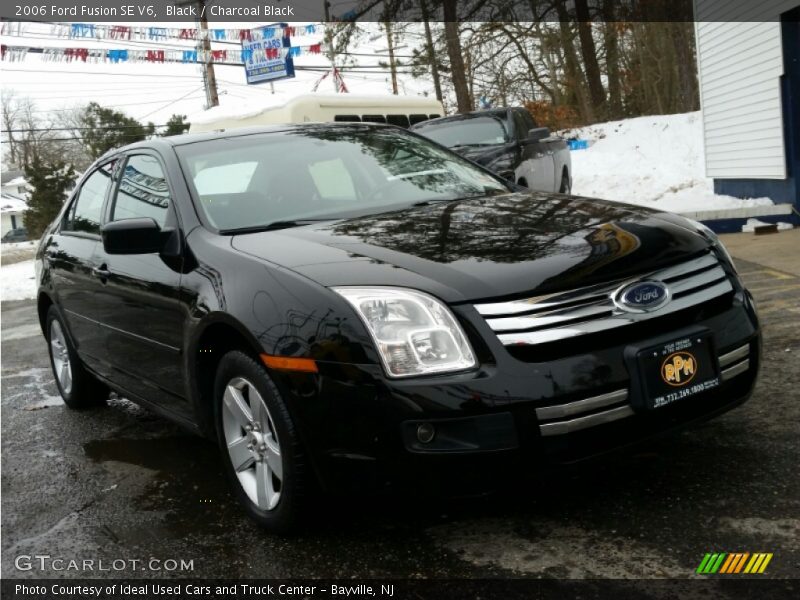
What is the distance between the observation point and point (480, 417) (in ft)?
8.64

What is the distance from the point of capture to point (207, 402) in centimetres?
353

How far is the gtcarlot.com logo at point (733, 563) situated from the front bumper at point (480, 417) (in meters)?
0.41

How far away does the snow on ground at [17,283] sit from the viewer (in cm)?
1367

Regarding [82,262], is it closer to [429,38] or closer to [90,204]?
[90,204]

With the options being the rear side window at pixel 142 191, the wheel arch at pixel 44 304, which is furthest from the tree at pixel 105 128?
the rear side window at pixel 142 191

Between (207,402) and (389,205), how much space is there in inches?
44.7

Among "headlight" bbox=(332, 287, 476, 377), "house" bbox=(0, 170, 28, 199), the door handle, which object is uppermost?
"house" bbox=(0, 170, 28, 199)

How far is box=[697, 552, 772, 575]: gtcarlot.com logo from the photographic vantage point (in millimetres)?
2553

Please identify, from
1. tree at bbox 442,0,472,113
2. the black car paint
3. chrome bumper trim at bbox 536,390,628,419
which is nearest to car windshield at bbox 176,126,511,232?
the black car paint

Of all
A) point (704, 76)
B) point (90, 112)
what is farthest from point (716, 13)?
point (90, 112)

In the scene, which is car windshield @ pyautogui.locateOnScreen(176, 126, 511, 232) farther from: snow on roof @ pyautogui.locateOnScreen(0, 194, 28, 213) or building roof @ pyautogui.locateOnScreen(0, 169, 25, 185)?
building roof @ pyautogui.locateOnScreen(0, 169, 25, 185)

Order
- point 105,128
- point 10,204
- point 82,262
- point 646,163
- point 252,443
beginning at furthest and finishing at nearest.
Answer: point 10,204 < point 105,128 < point 646,163 < point 82,262 < point 252,443

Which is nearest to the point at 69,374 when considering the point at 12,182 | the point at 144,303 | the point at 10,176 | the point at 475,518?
the point at 144,303

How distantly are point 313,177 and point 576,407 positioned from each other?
1864 mm
